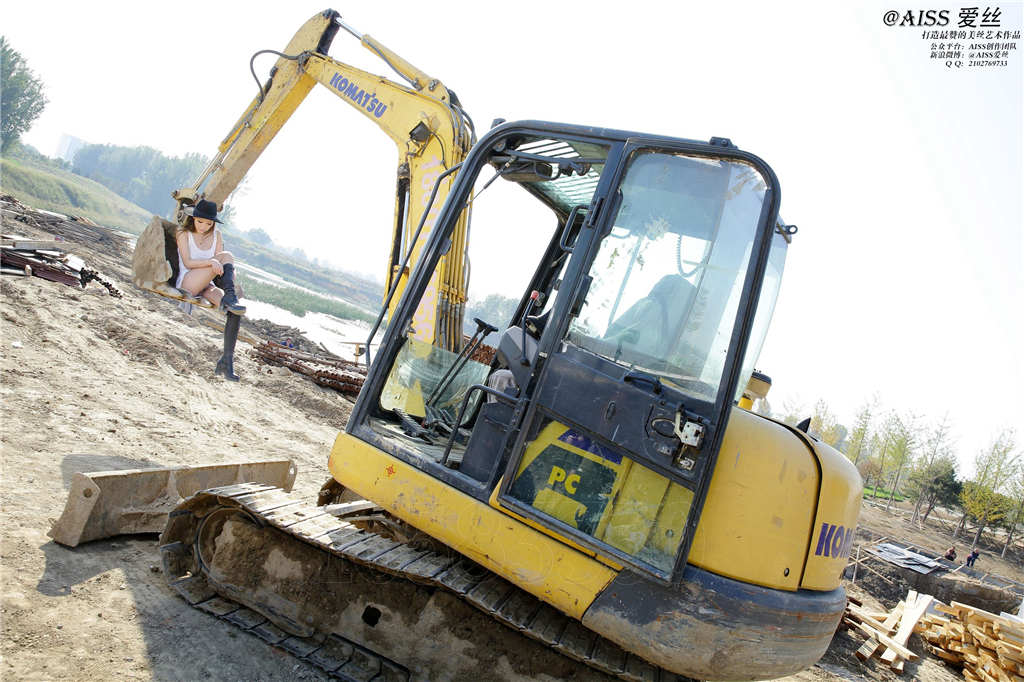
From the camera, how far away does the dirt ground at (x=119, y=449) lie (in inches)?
106

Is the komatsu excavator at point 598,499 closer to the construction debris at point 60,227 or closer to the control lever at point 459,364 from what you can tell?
the control lever at point 459,364

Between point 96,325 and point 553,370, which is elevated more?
point 553,370

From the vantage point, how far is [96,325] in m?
8.51

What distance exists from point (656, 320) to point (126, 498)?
10.4 feet

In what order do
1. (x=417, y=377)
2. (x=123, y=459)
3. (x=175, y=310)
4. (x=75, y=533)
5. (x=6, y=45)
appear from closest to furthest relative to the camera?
(x=75, y=533) < (x=417, y=377) < (x=123, y=459) < (x=175, y=310) < (x=6, y=45)

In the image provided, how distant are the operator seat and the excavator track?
129cm

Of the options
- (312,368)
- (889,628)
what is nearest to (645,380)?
(889,628)

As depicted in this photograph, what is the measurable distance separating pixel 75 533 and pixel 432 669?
6.79 ft

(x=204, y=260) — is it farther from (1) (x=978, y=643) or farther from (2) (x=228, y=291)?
(1) (x=978, y=643)

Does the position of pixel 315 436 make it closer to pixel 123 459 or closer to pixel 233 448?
pixel 233 448

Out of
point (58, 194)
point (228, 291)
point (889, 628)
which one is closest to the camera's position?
point (228, 291)

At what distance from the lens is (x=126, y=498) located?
11.8 ft

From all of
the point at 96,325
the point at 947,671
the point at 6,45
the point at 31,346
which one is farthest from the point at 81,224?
the point at 6,45

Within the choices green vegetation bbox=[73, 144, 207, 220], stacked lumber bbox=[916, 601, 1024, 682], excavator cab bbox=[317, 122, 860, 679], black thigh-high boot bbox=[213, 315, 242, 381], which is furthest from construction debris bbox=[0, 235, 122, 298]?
green vegetation bbox=[73, 144, 207, 220]
